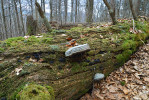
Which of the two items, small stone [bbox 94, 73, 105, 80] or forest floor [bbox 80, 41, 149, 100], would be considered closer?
forest floor [bbox 80, 41, 149, 100]

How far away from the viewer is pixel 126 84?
2.62m

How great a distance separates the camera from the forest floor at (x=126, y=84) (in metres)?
2.31

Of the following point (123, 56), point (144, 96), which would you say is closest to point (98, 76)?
point (144, 96)

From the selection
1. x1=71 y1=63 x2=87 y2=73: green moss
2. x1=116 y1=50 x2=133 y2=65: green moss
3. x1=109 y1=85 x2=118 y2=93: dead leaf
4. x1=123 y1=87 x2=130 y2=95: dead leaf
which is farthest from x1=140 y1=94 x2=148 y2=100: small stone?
x1=71 y1=63 x2=87 y2=73: green moss

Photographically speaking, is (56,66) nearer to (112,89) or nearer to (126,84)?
(112,89)

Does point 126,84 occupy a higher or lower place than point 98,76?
lower

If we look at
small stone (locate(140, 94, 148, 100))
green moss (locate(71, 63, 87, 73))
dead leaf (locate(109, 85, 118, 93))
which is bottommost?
dead leaf (locate(109, 85, 118, 93))

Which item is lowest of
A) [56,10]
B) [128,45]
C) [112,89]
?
[112,89]

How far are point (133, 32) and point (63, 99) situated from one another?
431 cm

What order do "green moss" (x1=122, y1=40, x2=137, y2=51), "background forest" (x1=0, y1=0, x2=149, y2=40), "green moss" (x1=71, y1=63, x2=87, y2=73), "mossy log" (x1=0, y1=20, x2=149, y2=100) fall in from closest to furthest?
"mossy log" (x1=0, y1=20, x2=149, y2=100) < "green moss" (x1=71, y1=63, x2=87, y2=73) < "green moss" (x1=122, y1=40, x2=137, y2=51) < "background forest" (x1=0, y1=0, x2=149, y2=40)

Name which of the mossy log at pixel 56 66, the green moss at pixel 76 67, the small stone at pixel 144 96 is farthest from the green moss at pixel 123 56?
the green moss at pixel 76 67

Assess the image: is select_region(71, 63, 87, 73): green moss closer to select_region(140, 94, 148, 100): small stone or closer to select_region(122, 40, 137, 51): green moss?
select_region(140, 94, 148, 100): small stone

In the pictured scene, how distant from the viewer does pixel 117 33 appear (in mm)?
4324

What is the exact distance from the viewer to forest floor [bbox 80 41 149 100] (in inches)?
90.8
